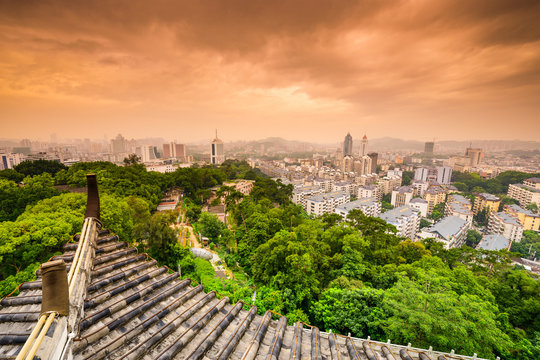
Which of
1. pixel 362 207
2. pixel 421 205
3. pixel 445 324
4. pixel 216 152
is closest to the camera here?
pixel 445 324

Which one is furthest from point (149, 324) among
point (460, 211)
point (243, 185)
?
point (460, 211)

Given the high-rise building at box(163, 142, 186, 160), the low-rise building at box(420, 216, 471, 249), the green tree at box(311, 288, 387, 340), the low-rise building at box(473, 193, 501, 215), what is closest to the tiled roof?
the green tree at box(311, 288, 387, 340)

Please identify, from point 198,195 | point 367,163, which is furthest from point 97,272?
point 367,163

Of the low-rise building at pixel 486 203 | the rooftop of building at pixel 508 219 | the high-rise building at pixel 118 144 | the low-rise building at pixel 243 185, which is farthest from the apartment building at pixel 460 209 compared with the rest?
the high-rise building at pixel 118 144

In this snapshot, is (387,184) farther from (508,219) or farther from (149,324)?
(149,324)

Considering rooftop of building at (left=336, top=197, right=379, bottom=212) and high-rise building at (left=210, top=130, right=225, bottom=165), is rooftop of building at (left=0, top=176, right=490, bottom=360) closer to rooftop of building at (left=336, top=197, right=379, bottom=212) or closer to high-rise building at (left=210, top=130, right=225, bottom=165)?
rooftop of building at (left=336, top=197, right=379, bottom=212)
